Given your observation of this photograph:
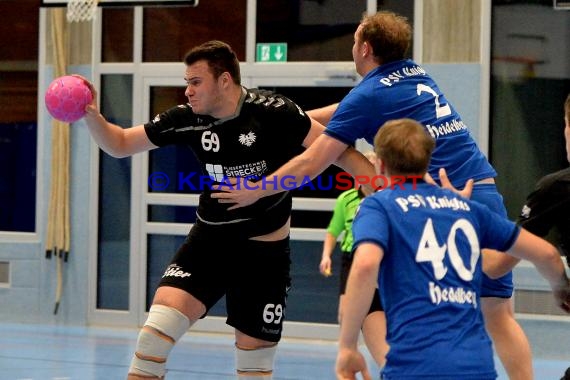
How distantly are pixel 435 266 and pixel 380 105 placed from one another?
139 centimetres

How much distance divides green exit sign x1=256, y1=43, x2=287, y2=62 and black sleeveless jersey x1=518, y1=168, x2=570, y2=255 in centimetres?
616

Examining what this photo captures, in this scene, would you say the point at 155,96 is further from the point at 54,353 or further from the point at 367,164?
the point at 367,164

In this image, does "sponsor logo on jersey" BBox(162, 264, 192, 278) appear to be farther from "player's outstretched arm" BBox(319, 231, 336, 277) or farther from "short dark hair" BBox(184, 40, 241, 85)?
"player's outstretched arm" BBox(319, 231, 336, 277)

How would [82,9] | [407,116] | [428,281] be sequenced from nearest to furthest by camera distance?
[428,281], [407,116], [82,9]

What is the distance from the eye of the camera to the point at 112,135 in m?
5.19

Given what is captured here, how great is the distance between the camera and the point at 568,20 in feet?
30.1

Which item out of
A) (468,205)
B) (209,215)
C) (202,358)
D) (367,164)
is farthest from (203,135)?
(202,358)

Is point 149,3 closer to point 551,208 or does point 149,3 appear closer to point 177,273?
point 177,273

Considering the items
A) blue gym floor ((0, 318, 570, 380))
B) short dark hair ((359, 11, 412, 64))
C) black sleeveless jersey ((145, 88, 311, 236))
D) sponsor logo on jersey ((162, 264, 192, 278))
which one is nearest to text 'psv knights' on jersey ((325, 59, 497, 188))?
short dark hair ((359, 11, 412, 64))

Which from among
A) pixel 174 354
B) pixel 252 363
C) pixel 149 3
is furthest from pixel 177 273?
pixel 149 3

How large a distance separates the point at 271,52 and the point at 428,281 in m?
6.98

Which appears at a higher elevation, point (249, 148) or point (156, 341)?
point (249, 148)

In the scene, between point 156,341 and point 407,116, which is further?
point 156,341

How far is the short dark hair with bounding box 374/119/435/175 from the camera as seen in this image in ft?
11.2
